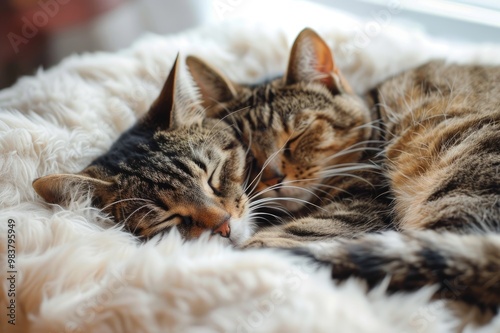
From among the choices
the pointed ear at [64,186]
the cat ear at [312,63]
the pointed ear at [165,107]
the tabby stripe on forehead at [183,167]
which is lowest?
the pointed ear at [64,186]

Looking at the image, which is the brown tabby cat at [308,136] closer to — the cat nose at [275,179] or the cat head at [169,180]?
the cat nose at [275,179]

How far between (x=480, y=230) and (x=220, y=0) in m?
1.70

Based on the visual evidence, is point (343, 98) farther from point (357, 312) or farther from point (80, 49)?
point (80, 49)

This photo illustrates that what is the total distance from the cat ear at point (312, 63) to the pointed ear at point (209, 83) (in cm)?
19

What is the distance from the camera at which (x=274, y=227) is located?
4.07ft

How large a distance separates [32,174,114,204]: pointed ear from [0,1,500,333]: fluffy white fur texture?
0.04m

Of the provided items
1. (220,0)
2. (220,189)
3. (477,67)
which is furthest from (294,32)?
(220,189)

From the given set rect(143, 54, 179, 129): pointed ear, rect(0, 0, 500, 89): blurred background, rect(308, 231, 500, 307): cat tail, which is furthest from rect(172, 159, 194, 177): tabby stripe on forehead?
rect(0, 0, 500, 89): blurred background

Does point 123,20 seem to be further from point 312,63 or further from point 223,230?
point 223,230

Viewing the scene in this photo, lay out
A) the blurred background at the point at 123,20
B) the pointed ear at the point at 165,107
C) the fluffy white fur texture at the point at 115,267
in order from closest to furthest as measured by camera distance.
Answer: the fluffy white fur texture at the point at 115,267 < the pointed ear at the point at 165,107 < the blurred background at the point at 123,20

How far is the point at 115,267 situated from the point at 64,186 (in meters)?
0.29

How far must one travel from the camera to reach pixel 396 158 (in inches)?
51.7

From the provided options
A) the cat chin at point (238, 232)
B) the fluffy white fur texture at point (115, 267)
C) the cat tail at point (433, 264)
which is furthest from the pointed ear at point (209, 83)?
the cat tail at point (433, 264)

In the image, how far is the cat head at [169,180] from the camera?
109cm
